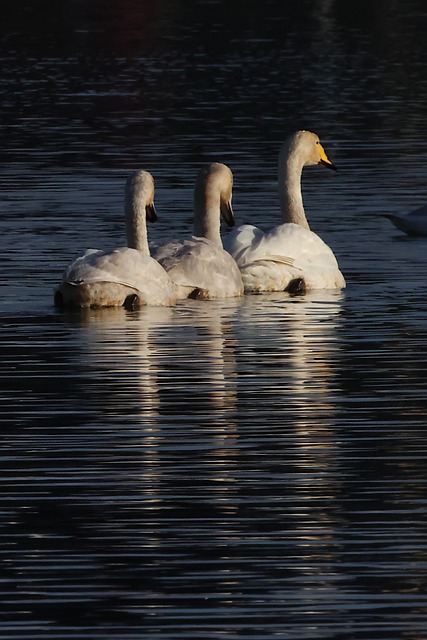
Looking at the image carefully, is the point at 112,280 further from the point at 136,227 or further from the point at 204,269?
the point at 136,227

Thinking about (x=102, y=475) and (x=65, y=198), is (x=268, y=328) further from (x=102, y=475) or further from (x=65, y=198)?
(x=65, y=198)

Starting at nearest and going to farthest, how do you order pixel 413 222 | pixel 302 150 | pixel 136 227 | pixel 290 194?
pixel 136 227 → pixel 290 194 → pixel 302 150 → pixel 413 222

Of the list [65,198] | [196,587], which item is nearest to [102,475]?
[196,587]

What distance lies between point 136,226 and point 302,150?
3.24 m

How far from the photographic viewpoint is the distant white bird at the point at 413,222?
70.8 feet

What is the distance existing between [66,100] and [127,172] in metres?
12.1

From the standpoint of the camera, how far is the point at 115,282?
16828mm

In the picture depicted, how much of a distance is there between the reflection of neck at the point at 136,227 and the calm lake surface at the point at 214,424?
0.34 meters

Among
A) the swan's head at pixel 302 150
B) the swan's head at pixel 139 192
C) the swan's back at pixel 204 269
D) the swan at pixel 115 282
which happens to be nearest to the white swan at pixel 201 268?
the swan's back at pixel 204 269

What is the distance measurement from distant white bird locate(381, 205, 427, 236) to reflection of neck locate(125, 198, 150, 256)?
4.20 m

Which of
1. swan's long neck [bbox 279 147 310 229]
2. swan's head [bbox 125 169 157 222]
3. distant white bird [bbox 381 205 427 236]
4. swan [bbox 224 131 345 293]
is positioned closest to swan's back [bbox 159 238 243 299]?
swan [bbox 224 131 345 293]

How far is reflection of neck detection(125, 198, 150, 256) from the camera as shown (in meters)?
18.0

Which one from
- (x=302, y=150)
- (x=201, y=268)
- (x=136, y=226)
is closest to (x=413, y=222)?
(x=302, y=150)

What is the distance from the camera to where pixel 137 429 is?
476 inches
